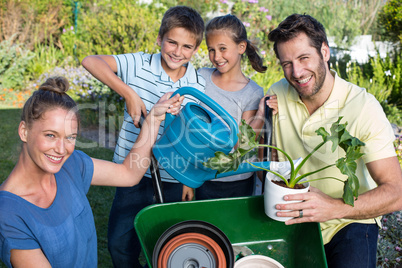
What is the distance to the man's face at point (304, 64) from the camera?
1.74m

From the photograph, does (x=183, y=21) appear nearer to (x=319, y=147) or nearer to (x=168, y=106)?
(x=168, y=106)

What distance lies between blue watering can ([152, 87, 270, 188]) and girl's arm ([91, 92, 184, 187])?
4 cm

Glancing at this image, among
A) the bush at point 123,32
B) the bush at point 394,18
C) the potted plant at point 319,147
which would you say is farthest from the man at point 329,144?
the bush at point 394,18

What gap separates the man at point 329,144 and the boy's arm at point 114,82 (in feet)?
2.35

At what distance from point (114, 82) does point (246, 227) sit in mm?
901

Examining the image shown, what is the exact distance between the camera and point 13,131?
A: 4414 millimetres

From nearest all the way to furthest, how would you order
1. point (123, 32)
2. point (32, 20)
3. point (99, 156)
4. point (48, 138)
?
point (48, 138)
point (99, 156)
point (123, 32)
point (32, 20)

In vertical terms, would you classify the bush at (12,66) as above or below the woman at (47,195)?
above

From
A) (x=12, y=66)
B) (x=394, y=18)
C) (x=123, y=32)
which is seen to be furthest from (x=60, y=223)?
(x=394, y=18)

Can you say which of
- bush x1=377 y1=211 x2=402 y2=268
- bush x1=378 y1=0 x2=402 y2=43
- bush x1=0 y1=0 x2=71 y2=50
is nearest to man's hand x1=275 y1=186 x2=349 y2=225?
bush x1=377 y1=211 x2=402 y2=268

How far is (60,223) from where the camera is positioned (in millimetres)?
1264

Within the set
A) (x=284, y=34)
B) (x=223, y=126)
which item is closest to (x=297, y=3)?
(x=284, y=34)

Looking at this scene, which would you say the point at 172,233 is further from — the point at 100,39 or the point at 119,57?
the point at 100,39

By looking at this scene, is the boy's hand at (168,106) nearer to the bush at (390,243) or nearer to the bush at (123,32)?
the bush at (390,243)
